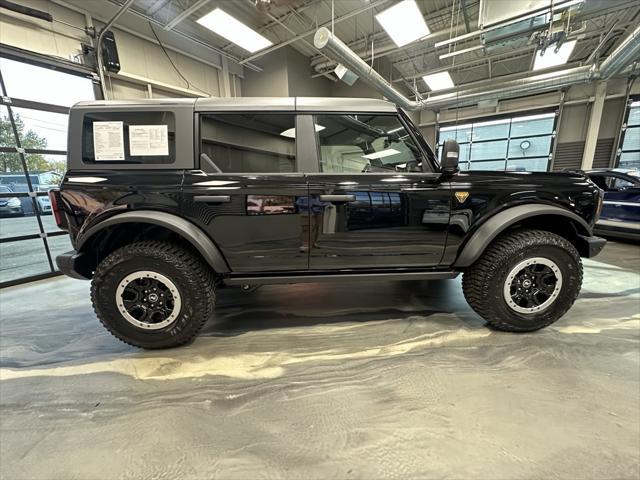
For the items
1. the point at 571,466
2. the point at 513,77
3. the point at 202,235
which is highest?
the point at 513,77

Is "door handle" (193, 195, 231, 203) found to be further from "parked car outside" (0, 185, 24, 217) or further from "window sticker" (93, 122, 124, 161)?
"parked car outside" (0, 185, 24, 217)

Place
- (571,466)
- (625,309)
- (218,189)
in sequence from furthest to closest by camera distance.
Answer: (625,309), (218,189), (571,466)

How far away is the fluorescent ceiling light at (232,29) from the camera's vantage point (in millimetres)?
3910

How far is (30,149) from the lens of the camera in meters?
3.38

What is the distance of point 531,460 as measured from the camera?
1.01 metres

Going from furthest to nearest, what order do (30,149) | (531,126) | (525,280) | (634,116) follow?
(531,126) < (634,116) < (30,149) < (525,280)

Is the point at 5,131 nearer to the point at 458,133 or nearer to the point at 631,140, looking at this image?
the point at 458,133

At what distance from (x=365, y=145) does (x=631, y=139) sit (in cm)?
903

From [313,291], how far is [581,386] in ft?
6.33

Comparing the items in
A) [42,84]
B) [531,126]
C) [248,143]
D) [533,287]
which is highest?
[531,126]

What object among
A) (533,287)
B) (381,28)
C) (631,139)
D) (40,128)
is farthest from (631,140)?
(40,128)

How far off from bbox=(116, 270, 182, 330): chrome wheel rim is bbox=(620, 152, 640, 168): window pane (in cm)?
1031

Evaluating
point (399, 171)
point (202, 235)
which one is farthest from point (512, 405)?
point (202, 235)

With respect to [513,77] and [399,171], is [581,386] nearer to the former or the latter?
[399,171]
